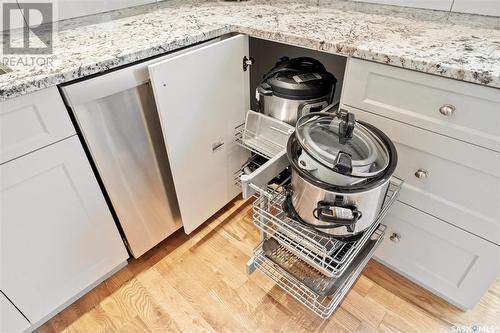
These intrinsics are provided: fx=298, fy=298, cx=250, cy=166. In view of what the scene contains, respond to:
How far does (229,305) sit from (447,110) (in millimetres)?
1031

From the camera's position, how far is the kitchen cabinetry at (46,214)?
32.5 inches

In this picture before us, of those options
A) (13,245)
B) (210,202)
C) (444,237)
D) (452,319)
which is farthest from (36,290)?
(452,319)

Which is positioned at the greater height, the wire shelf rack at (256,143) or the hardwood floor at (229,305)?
the wire shelf rack at (256,143)

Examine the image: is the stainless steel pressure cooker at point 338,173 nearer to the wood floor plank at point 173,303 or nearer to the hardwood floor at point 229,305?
the hardwood floor at point 229,305

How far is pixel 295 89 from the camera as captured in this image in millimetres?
1127

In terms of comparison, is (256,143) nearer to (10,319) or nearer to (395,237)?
(395,237)

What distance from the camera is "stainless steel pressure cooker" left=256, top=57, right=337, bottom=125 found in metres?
1.13

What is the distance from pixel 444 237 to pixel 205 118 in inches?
38.2

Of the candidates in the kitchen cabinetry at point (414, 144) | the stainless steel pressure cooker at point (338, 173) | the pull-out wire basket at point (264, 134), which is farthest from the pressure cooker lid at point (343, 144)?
the pull-out wire basket at point (264, 134)

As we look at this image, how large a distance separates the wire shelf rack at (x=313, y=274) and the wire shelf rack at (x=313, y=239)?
2.8 inches

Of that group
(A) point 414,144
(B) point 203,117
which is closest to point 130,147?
(B) point 203,117

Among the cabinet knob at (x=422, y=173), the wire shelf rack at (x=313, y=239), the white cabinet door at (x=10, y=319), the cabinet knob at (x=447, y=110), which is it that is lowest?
the white cabinet door at (x=10, y=319)

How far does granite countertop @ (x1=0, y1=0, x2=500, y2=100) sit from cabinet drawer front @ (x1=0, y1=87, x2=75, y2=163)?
0.11 ft

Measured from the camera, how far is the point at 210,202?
1.43m
